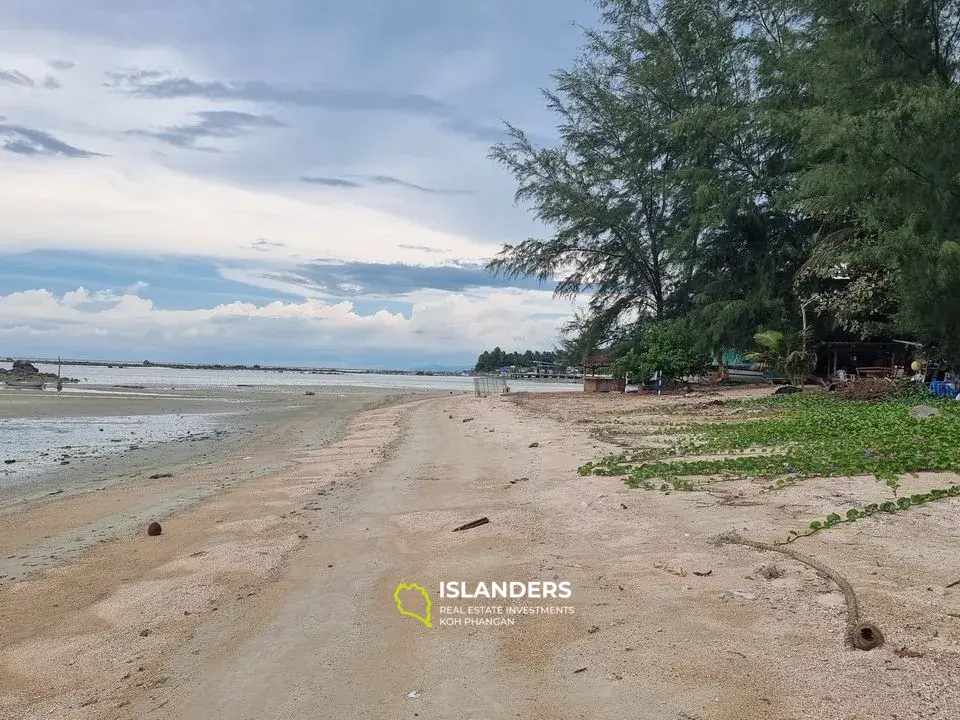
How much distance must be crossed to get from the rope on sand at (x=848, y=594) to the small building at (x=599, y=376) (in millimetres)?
25223

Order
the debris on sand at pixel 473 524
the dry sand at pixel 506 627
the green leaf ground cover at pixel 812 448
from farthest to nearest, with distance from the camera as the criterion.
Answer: the green leaf ground cover at pixel 812 448
the debris on sand at pixel 473 524
the dry sand at pixel 506 627

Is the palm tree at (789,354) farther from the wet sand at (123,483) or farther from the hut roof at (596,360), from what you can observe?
the wet sand at (123,483)

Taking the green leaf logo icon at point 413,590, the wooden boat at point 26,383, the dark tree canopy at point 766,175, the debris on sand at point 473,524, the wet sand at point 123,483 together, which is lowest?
the wet sand at point 123,483

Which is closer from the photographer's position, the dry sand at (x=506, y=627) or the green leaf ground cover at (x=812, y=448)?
the dry sand at (x=506, y=627)

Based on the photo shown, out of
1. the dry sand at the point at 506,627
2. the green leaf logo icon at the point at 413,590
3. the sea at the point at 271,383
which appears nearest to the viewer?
the dry sand at the point at 506,627

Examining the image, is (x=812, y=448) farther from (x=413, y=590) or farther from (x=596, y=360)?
(x=596, y=360)

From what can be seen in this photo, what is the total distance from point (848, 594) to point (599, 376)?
28.4 m

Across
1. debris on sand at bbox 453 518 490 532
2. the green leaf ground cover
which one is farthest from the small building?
debris on sand at bbox 453 518 490 532

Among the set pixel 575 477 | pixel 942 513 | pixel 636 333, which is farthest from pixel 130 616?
pixel 636 333

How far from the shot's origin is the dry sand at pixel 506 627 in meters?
3.58

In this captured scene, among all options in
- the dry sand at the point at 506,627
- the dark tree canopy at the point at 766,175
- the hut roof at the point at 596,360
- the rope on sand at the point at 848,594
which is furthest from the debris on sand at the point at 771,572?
the hut roof at the point at 596,360

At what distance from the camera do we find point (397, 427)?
20.4m

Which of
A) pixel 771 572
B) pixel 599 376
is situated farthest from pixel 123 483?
pixel 599 376

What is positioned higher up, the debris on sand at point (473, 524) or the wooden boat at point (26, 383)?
the wooden boat at point (26, 383)
